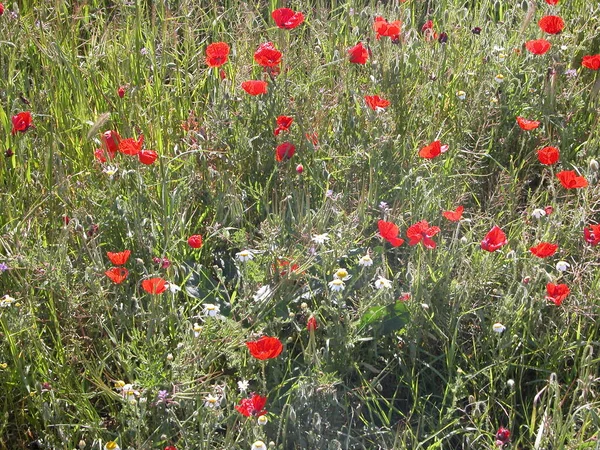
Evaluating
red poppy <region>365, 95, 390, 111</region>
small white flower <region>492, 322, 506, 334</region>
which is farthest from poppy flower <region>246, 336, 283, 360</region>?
red poppy <region>365, 95, 390, 111</region>

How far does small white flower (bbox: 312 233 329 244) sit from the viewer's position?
2.16 meters

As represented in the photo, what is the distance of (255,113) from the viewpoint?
265 cm

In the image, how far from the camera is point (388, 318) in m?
2.19

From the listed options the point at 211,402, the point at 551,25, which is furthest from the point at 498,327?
the point at 551,25

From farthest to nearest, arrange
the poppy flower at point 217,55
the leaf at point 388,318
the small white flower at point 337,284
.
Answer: the poppy flower at point 217,55
the leaf at point 388,318
the small white flower at point 337,284

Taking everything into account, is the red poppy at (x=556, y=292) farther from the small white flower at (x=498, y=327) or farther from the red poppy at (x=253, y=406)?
the red poppy at (x=253, y=406)

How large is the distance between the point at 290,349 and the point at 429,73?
4.02ft

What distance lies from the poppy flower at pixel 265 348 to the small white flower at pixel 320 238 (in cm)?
38

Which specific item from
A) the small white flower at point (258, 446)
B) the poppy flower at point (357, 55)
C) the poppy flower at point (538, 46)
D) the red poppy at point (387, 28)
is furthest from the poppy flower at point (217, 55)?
the small white flower at point (258, 446)

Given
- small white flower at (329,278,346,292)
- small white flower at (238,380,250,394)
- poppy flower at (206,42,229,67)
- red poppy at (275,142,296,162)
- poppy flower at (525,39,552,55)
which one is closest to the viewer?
small white flower at (238,380,250,394)

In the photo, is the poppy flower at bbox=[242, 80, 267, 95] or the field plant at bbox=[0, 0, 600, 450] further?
the poppy flower at bbox=[242, 80, 267, 95]

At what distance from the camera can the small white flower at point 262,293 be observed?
2123 mm

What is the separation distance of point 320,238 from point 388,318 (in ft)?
0.87

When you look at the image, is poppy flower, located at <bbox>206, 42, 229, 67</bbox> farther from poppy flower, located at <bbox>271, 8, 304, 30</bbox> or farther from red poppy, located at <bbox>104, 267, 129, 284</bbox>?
red poppy, located at <bbox>104, 267, 129, 284</bbox>
